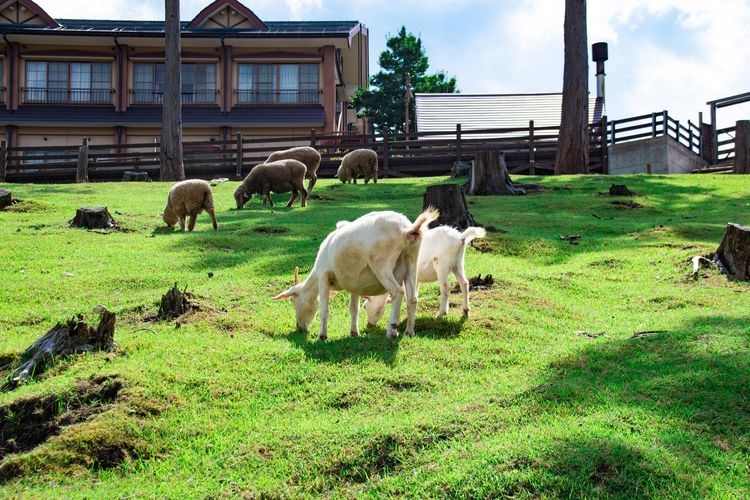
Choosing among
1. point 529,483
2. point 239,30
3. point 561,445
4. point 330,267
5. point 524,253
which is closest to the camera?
point 529,483

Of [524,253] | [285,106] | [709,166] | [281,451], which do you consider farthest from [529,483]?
[285,106]

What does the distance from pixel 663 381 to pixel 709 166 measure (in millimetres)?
26489

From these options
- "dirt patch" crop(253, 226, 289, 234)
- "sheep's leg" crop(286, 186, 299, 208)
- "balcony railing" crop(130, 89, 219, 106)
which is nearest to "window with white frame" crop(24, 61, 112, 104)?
"balcony railing" crop(130, 89, 219, 106)

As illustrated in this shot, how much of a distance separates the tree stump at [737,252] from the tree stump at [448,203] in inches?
152

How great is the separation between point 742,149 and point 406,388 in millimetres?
22393

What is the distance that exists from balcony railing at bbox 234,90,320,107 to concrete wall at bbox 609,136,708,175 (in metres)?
16.2

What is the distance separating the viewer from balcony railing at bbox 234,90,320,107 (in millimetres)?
40344

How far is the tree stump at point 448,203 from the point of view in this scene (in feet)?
42.7

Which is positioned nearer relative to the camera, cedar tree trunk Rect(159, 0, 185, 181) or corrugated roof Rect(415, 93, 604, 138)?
cedar tree trunk Rect(159, 0, 185, 181)

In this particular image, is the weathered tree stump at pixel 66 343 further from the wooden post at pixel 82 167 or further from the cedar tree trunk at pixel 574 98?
the wooden post at pixel 82 167

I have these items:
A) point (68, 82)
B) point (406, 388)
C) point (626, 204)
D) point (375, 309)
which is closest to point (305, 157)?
point (626, 204)

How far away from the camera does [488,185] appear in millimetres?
19844

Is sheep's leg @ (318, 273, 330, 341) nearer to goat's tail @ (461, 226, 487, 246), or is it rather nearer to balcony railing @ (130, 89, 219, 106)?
goat's tail @ (461, 226, 487, 246)

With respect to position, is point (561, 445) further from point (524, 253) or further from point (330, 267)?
point (524, 253)
